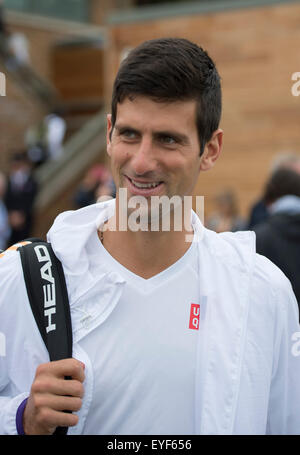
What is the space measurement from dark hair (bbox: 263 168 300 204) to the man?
2.21m

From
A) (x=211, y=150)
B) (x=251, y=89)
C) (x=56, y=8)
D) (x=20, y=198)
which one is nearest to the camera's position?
(x=211, y=150)

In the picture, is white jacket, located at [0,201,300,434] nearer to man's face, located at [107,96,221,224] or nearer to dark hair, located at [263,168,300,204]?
man's face, located at [107,96,221,224]

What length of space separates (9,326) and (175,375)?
0.57 meters

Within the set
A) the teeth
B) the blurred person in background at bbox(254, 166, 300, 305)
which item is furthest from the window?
the teeth

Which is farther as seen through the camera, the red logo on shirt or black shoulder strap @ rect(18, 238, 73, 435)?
the red logo on shirt

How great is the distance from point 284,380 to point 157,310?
52cm

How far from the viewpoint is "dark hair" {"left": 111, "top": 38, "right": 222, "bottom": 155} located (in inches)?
89.3

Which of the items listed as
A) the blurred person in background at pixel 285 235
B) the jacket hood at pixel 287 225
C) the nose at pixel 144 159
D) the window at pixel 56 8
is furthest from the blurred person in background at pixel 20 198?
the nose at pixel 144 159

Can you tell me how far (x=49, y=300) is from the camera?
7.35ft

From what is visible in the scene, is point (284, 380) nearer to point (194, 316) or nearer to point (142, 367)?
point (194, 316)

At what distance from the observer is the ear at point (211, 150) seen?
2523 millimetres

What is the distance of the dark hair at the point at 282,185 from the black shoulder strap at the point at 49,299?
104 inches

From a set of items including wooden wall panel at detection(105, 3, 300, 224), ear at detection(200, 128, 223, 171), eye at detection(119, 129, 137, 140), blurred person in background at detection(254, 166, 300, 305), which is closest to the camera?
eye at detection(119, 129, 137, 140)

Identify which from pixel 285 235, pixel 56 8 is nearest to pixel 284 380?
pixel 285 235
